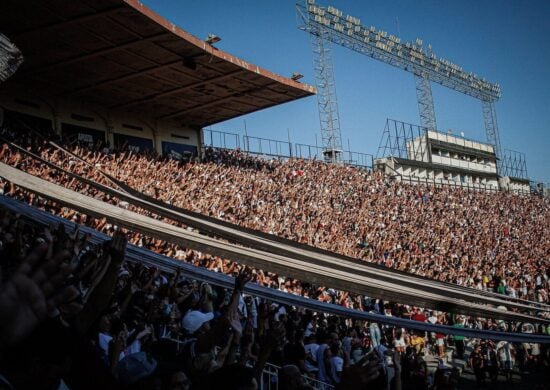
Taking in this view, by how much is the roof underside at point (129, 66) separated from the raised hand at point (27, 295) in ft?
42.0

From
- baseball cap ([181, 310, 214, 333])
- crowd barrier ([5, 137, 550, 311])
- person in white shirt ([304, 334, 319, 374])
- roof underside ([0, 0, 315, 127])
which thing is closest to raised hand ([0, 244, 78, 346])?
crowd barrier ([5, 137, 550, 311])

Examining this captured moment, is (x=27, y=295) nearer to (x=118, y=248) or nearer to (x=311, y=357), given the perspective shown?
(x=118, y=248)

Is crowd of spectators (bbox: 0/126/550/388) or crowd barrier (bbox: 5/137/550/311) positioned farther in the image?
crowd barrier (bbox: 5/137/550/311)

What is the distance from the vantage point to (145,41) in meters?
14.7

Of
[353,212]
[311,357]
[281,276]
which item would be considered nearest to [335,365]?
[311,357]

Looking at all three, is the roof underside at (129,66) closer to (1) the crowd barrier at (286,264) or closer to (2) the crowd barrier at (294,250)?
(2) the crowd barrier at (294,250)

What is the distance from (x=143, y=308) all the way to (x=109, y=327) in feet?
4.82

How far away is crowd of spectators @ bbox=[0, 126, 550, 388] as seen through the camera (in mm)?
2924

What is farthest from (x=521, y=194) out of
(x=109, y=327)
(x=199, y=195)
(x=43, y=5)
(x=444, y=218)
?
(x=109, y=327)

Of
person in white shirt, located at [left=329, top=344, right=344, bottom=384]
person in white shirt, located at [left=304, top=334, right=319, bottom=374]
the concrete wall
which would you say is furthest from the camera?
the concrete wall

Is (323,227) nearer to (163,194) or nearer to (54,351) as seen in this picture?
(163,194)

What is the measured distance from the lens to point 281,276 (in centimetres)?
471

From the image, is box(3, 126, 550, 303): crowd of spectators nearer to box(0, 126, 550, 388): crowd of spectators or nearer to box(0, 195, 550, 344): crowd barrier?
box(0, 126, 550, 388): crowd of spectators

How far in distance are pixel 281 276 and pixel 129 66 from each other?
45.0 feet
